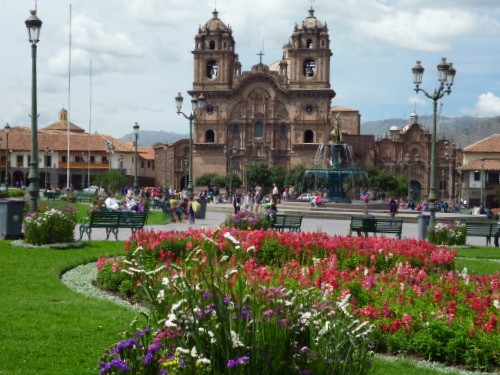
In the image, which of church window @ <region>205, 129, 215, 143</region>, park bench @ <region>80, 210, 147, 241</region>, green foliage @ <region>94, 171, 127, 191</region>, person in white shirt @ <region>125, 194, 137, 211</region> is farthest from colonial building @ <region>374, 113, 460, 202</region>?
park bench @ <region>80, 210, 147, 241</region>

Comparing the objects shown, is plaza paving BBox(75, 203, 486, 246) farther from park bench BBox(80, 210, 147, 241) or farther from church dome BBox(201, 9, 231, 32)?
church dome BBox(201, 9, 231, 32)

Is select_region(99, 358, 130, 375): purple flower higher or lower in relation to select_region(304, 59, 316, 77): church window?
lower

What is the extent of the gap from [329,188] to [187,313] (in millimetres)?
34206

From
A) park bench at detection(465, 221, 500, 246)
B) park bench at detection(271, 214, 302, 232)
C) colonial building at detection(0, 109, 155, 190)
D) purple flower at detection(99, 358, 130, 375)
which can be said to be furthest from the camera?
colonial building at detection(0, 109, 155, 190)

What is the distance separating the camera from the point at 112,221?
57.5 feet

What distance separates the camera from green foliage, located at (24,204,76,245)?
1479 centimetres

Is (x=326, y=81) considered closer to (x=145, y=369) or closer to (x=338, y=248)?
(x=338, y=248)

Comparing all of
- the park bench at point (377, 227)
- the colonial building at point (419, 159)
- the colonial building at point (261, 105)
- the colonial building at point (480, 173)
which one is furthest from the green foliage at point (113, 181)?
the park bench at point (377, 227)

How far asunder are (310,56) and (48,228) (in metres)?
58.8

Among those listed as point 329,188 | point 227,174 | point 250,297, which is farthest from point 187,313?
point 227,174

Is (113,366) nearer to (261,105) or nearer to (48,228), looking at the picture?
(48,228)

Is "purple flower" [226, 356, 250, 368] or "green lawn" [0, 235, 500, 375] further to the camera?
"green lawn" [0, 235, 500, 375]

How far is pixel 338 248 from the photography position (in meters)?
12.1

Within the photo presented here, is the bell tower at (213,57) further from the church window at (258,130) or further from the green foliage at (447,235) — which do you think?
the green foliage at (447,235)
